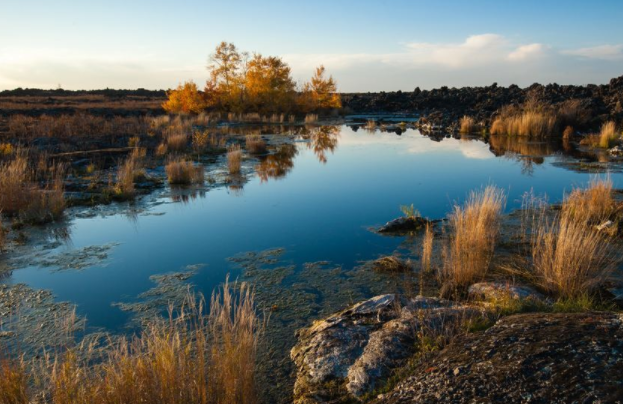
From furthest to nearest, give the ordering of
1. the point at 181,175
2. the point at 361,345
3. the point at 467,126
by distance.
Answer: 1. the point at 467,126
2. the point at 181,175
3. the point at 361,345

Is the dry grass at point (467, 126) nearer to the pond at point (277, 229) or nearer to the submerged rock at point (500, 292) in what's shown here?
the pond at point (277, 229)

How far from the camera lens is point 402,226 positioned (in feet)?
26.6

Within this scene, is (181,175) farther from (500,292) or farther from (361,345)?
(500,292)

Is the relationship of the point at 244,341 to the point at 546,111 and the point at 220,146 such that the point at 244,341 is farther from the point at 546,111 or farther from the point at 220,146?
the point at 546,111

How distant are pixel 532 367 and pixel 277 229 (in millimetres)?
6459

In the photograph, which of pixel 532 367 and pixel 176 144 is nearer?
pixel 532 367

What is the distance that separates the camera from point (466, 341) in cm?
297

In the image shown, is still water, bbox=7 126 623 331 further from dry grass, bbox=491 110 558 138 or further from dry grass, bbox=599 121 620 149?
dry grass, bbox=491 110 558 138

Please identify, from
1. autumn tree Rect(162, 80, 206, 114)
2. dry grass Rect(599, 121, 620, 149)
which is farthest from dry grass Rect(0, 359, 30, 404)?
autumn tree Rect(162, 80, 206, 114)

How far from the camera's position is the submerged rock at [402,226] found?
8.03 metres

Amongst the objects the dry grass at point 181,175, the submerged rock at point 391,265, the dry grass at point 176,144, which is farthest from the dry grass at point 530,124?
the submerged rock at point 391,265

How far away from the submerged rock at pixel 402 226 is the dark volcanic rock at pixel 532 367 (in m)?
5.04

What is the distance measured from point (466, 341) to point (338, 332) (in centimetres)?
136

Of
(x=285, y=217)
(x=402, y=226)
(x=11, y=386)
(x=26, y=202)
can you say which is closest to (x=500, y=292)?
(x=402, y=226)
